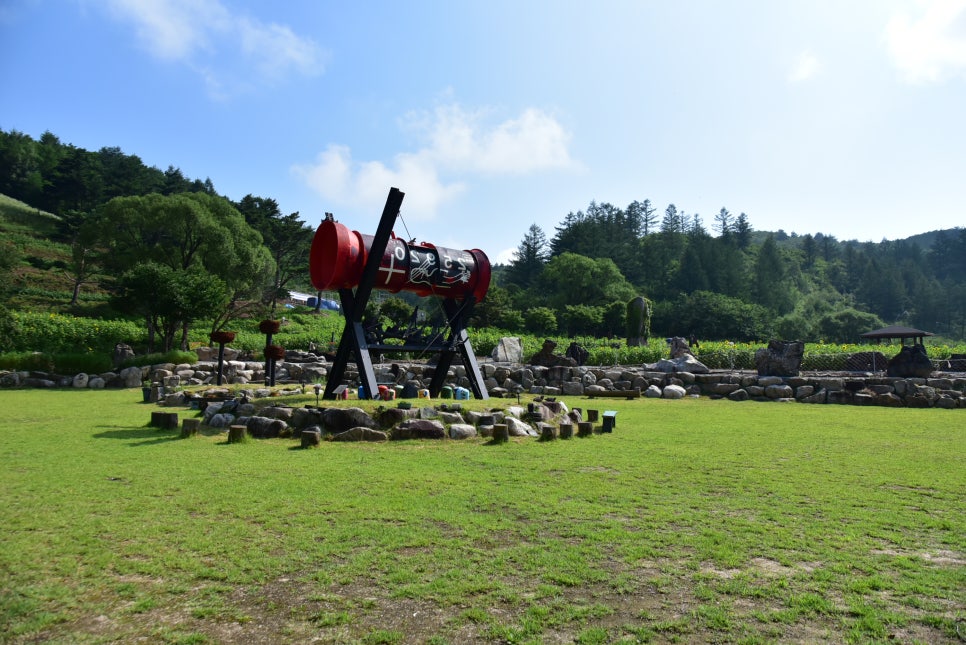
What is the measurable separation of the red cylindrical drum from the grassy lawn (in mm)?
4188

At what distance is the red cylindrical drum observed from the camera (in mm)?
10891

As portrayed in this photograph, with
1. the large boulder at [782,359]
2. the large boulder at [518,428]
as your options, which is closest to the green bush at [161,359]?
the large boulder at [518,428]

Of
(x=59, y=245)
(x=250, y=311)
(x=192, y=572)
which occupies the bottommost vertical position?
(x=192, y=572)

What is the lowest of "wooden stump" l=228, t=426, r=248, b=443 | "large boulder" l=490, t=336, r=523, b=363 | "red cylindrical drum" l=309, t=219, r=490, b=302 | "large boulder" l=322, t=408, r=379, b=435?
"wooden stump" l=228, t=426, r=248, b=443

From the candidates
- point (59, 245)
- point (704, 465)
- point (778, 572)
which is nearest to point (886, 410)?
point (704, 465)

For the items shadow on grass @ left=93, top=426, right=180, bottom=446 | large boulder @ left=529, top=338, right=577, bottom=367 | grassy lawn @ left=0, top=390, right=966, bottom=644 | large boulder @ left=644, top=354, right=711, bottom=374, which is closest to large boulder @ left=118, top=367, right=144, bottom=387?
shadow on grass @ left=93, top=426, right=180, bottom=446

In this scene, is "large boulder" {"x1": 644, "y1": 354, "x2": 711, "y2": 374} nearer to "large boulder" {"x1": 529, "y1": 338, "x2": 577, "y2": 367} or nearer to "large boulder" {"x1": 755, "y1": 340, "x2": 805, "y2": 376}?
"large boulder" {"x1": 755, "y1": 340, "x2": 805, "y2": 376}

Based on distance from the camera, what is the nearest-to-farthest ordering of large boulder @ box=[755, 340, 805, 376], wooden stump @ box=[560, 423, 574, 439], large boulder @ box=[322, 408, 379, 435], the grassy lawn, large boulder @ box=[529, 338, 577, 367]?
the grassy lawn
large boulder @ box=[322, 408, 379, 435]
wooden stump @ box=[560, 423, 574, 439]
large boulder @ box=[755, 340, 805, 376]
large boulder @ box=[529, 338, 577, 367]

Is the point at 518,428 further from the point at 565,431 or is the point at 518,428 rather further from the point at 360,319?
the point at 360,319

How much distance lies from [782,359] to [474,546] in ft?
60.7

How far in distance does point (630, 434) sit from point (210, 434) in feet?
23.8

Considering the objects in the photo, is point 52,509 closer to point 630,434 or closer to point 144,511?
point 144,511

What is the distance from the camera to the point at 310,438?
27.2 ft

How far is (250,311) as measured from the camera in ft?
158
